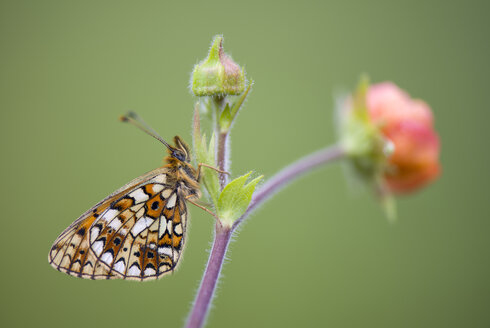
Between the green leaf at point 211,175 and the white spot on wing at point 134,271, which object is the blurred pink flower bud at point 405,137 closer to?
the green leaf at point 211,175

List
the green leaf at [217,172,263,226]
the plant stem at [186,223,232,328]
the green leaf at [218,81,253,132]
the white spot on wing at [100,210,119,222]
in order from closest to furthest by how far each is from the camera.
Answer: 1. the plant stem at [186,223,232,328]
2. the green leaf at [217,172,263,226]
3. the green leaf at [218,81,253,132]
4. the white spot on wing at [100,210,119,222]

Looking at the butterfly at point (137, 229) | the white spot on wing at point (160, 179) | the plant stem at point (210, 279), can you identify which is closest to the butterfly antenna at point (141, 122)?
the butterfly at point (137, 229)

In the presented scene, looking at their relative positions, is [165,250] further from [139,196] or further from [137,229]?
[139,196]

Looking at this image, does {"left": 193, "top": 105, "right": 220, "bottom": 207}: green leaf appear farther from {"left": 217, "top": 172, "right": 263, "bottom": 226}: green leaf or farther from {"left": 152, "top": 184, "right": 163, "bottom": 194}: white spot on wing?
{"left": 152, "top": 184, "right": 163, "bottom": 194}: white spot on wing

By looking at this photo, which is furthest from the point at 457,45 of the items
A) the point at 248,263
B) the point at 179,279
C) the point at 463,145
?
the point at 179,279

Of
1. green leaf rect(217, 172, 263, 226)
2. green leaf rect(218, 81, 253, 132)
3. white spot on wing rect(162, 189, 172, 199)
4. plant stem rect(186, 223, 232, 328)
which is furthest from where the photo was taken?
white spot on wing rect(162, 189, 172, 199)

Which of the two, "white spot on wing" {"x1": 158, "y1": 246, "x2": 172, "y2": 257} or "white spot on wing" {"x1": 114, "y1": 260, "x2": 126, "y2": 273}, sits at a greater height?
"white spot on wing" {"x1": 158, "y1": 246, "x2": 172, "y2": 257}

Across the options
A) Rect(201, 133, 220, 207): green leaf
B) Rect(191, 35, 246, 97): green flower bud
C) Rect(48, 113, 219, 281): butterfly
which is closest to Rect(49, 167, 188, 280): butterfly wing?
Rect(48, 113, 219, 281): butterfly

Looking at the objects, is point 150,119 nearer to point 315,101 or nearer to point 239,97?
point 315,101
